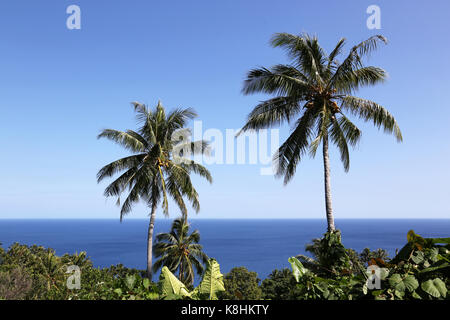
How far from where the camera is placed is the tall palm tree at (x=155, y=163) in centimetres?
1591

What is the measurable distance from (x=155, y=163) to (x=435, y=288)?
15.2 m

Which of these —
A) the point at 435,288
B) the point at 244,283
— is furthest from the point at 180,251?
the point at 244,283

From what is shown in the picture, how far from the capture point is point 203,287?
8.68ft

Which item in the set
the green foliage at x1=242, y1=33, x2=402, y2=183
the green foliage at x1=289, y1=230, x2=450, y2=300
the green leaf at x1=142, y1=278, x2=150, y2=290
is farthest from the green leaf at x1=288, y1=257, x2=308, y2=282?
the green foliage at x1=242, y1=33, x2=402, y2=183

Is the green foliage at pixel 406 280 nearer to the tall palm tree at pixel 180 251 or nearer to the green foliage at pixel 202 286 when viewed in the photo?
the green foliage at pixel 202 286

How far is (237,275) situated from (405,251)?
48.6m

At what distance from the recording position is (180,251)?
2242 cm

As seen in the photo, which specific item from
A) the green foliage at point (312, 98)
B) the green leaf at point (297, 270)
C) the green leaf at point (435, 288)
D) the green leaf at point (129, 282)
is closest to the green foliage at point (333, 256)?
the green leaf at point (297, 270)

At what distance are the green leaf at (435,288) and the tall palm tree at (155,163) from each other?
1420 cm

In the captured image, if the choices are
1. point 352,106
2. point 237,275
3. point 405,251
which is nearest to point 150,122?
point 352,106

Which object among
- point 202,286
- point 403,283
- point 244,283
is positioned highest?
point 403,283

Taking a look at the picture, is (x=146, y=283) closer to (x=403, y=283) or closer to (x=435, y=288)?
(x=403, y=283)

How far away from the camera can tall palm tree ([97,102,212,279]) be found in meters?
15.9

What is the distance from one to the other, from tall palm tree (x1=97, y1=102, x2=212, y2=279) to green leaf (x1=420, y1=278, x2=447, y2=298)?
46.6 ft
